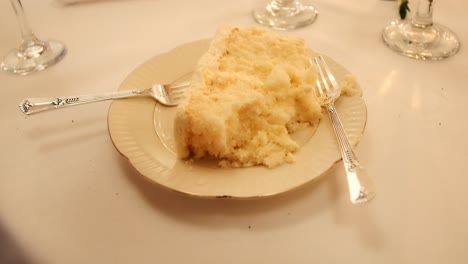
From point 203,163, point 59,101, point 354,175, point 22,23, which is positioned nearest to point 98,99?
point 59,101

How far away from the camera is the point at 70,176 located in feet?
2.48

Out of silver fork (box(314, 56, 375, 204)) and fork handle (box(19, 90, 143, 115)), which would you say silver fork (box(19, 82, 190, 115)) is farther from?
silver fork (box(314, 56, 375, 204))

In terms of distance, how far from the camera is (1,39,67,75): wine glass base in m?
1.03

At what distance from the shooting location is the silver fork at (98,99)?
833 mm

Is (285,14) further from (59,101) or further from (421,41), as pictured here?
(59,101)

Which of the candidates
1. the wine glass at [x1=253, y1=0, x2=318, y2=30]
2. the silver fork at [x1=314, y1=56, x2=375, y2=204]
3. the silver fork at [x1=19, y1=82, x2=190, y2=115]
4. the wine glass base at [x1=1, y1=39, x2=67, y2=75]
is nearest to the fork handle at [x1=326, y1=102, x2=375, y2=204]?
the silver fork at [x1=314, y1=56, x2=375, y2=204]

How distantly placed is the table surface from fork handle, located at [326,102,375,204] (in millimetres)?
54

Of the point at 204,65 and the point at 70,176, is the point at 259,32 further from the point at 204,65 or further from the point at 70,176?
the point at 70,176

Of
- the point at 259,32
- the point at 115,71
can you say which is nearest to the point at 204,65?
the point at 259,32

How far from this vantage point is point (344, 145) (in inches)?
27.6

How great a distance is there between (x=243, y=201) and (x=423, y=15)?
71cm

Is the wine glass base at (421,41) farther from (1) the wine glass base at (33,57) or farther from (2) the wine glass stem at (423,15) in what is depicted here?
(1) the wine glass base at (33,57)

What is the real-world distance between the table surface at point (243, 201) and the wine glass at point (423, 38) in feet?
0.09

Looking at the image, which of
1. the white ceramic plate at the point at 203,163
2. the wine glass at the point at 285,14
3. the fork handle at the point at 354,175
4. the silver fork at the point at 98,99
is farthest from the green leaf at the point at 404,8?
the silver fork at the point at 98,99
